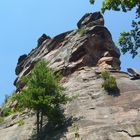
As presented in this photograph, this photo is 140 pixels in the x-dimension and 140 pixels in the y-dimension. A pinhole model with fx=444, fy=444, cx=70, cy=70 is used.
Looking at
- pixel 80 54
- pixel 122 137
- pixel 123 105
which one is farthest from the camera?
pixel 80 54

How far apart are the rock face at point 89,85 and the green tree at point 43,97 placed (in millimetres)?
928

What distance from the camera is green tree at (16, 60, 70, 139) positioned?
3225 cm

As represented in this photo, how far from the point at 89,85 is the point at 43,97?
655cm

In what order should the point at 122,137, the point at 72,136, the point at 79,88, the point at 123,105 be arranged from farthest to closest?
the point at 79,88 → the point at 123,105 → the point at 72,136 → the point at 122,137

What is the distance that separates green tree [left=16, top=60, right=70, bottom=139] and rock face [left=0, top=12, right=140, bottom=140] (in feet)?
3.05

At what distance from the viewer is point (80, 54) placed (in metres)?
47.4

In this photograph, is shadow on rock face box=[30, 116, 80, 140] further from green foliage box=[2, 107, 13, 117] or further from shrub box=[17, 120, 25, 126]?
green foliage box=[2, 107, 13, 117]

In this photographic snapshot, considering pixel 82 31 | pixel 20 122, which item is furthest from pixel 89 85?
pixel 82 31

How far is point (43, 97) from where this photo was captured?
32.7 metres

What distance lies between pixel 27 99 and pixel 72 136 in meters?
5.75

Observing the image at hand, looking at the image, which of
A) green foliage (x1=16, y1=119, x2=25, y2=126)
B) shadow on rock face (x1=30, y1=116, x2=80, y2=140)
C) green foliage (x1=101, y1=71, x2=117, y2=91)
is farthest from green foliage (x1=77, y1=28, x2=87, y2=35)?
shadow on rock face (x1=30, y1=116, x2=80, y2=140)

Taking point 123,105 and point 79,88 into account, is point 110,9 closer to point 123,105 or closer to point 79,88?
point 123,105

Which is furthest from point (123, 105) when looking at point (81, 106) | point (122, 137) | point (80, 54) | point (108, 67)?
point (80, 54)

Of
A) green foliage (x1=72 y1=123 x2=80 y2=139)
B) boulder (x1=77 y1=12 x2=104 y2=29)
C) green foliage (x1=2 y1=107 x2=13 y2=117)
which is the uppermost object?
boulder (x1=77 y1=12 x2=104 y2=29)
